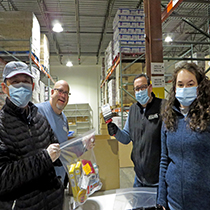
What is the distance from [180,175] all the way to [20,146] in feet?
3.47

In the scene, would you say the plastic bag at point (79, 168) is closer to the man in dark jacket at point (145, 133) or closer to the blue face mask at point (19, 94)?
the blue face mask at point (19, 94)

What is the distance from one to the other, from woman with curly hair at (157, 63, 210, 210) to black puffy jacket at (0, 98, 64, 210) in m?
0.80

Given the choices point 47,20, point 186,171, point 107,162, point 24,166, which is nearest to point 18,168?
point 24,166

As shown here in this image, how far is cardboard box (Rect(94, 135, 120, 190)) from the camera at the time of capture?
172cm

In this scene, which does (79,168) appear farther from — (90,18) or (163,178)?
(90,18)

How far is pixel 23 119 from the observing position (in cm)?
120

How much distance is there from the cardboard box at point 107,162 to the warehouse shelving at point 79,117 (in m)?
11.4

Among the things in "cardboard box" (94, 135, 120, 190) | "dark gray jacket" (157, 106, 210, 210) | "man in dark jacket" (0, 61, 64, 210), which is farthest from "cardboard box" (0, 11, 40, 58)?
"dark gray jacket" (157, 106, 210, 210)

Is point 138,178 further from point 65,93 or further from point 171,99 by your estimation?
point 65,93

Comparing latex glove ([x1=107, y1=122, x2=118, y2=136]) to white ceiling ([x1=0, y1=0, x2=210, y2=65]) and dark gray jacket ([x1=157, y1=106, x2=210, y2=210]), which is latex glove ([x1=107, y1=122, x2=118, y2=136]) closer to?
dark gray jacket ([x1=157, y1=106, x2=210, y2=210])

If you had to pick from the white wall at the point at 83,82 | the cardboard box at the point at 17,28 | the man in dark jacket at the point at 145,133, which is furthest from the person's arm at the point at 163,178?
the white wall at the point at 83,82

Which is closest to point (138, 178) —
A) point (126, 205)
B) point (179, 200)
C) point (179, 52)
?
point (126, 205)

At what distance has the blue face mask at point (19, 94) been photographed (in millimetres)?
1227

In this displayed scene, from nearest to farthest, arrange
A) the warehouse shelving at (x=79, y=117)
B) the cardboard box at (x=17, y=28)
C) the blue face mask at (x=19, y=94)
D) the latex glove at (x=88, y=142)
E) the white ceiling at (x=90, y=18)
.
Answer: the blue face mask at (x=19, y=94), the latex glove at (x=88, y=142), the cardboard box at (x=17, y=28), the white ceiling at (x=90, y=18), the warehouse shelving at (x=79, y=117)
